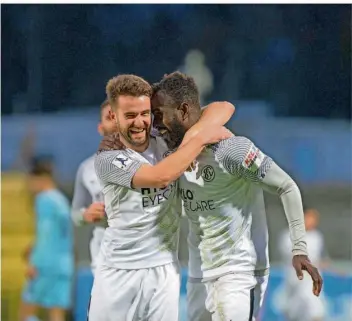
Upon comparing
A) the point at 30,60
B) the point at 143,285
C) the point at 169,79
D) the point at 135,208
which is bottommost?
the point at 143,285

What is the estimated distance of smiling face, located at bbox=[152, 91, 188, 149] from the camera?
13.2ft

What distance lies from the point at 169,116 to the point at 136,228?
1.60 feet

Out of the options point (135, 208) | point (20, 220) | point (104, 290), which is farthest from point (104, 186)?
point (20, 220)

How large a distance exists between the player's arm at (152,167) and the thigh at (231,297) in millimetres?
490

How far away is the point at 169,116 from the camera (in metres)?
4.02

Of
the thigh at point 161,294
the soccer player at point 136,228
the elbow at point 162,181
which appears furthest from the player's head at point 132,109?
the thigh at point 161,294

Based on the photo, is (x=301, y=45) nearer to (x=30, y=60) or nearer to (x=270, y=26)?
(x=270, y=26)

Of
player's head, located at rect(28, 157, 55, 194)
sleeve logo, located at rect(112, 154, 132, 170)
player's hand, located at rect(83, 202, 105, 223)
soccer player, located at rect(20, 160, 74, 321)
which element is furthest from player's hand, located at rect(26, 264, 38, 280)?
sleeve logo, located at rect(112, 154, 132, 170)

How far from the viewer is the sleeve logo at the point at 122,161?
3.91 metres

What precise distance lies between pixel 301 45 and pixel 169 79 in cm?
417

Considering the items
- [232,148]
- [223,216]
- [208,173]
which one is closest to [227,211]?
[223,216]

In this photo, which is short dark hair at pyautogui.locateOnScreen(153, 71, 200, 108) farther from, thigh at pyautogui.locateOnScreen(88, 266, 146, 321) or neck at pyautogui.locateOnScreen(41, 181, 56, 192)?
neck at pyautogui.locateOnScreen(41, 181, 56, 192)

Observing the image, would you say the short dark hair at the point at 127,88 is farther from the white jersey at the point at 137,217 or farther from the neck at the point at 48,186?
the neck at the point at 48,186

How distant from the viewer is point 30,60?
791cm
